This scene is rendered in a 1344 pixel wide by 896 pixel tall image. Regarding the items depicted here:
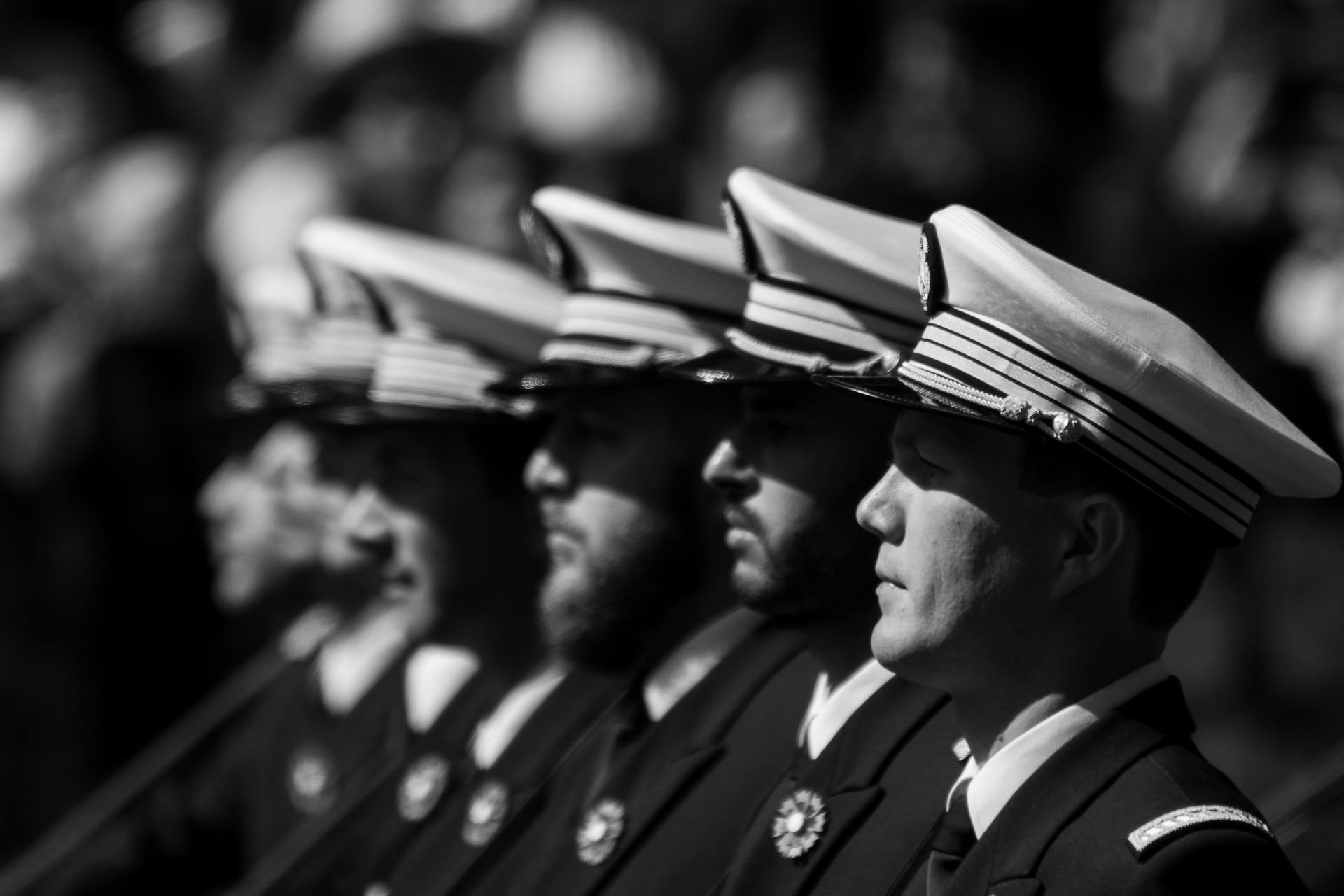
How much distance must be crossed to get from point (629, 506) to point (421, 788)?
100cm

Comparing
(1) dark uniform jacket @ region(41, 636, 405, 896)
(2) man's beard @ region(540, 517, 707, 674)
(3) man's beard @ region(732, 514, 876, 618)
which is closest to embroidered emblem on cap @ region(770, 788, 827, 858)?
(3) man's beard @ region(732, 514, 876, 618)

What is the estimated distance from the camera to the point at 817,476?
3.43 m

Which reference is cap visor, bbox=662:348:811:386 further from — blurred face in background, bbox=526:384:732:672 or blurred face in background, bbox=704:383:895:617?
blurred face in background, bbox=526:384:732:672

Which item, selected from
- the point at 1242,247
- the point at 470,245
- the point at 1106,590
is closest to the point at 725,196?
the point at 1106,590

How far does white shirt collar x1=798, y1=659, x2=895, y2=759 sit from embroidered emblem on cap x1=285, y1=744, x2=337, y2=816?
239cm

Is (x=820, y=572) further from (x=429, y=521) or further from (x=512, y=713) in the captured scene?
(x=429, y=521)

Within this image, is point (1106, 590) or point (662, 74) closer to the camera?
point (1106, 590)

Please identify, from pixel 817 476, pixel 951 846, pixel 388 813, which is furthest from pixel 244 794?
pixel 951 846

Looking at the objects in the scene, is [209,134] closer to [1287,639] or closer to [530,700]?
[1287,639]

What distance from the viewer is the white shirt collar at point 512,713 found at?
14.9 ft

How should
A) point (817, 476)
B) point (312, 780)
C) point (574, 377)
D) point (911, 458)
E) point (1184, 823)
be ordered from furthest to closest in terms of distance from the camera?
point (312, 780) < point (574, 377) < point (817, 476) < point (911, 458) < point (1184, 823)

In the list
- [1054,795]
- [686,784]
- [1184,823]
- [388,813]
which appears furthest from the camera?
[388,813]

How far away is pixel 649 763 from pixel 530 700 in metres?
0.84

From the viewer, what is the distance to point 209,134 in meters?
11.5
